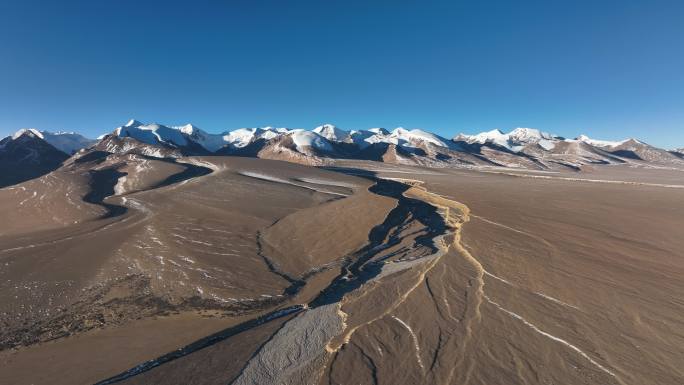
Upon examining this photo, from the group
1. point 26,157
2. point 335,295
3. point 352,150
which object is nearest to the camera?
point 335,295

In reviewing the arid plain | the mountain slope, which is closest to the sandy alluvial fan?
the arid plain

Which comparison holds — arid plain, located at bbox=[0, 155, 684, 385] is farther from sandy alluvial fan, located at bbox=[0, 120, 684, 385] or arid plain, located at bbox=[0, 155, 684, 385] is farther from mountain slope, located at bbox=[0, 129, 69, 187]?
→ mountain slope, located at bbox=[0, 129, 69, 187]

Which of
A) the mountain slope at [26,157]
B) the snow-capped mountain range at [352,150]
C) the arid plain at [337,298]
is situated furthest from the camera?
the snow-capped mountain range at [352,150]

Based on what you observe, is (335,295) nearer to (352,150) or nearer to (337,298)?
(337,298)

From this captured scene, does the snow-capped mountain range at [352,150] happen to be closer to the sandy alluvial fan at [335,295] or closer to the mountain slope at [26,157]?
the mountain slope at [26,157]

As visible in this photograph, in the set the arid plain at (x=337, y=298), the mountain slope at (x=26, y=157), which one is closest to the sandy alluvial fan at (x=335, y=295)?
the arid plain at (x=337, y=298)

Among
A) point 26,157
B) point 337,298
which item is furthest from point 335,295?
point 26,157

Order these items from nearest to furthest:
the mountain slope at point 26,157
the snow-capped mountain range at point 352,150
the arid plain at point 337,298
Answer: the arid plain at point 337,298 < the mountain slope at point 26,157 < the snow-capped mountain range at point 352,150

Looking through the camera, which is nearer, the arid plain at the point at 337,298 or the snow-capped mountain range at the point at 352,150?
the arid plain at the point at 337,298
